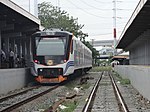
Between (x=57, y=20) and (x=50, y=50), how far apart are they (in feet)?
154

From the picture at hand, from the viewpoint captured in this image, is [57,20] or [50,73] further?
[57,20]

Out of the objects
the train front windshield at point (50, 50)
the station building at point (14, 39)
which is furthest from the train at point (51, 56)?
the station building at point (14, 39)

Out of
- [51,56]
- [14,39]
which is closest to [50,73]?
[51,56]

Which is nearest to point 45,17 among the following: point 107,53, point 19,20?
point 19,20

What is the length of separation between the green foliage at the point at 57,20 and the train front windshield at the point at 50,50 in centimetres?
4258

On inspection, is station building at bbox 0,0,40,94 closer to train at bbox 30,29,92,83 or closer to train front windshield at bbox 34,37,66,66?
train at bbox 30,29,92,83

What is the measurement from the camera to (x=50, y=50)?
23188 millimetres

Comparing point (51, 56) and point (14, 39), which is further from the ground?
point (14, 39)

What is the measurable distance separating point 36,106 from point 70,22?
190 ft

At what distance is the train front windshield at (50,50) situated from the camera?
22.9 m

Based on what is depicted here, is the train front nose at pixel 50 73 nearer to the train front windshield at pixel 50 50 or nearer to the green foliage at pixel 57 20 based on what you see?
the train front windshield at pixel 50 50

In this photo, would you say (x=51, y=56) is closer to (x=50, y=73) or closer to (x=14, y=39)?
(x=50, y=73)

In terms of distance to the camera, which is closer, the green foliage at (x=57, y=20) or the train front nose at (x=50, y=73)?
the train front nose at (x=50, y=73)

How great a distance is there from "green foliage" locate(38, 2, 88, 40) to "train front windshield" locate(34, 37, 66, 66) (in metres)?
42.6
